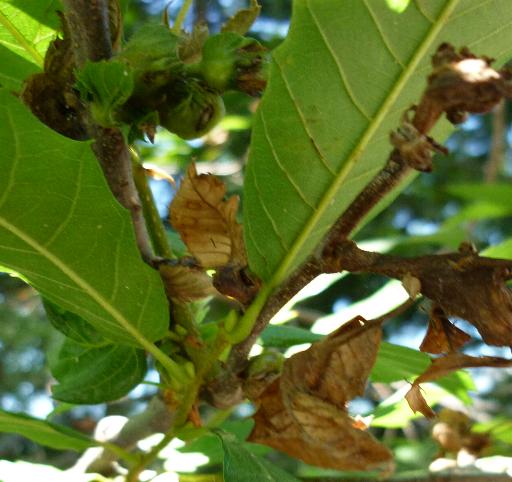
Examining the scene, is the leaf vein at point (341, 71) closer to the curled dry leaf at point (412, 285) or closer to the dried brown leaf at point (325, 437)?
the curled dry leaf at point (412, 285)

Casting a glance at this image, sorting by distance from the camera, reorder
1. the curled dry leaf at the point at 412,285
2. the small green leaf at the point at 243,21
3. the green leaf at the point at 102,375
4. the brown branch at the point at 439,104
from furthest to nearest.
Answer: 1. the green leaf at the point at 102,375
2. the small green leaf at the point at 243,21
3. the curled dry leaf at the point at 412,285
4. the brown branch at the point at 439,104

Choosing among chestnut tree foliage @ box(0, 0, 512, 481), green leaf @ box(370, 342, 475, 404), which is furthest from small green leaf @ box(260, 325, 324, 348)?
chestnut tree foliage @ box(0, 0, 512, 481)

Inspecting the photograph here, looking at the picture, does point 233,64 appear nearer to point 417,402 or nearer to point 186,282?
point 186,282

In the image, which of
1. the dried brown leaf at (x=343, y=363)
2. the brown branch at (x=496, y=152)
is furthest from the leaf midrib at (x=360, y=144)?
the brown branch at (x=496, y=152)

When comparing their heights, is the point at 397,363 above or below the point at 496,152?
below

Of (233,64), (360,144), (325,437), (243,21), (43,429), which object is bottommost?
(325,437)

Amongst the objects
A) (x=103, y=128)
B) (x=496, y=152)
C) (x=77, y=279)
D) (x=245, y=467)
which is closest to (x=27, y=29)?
(x=103, y=128)
